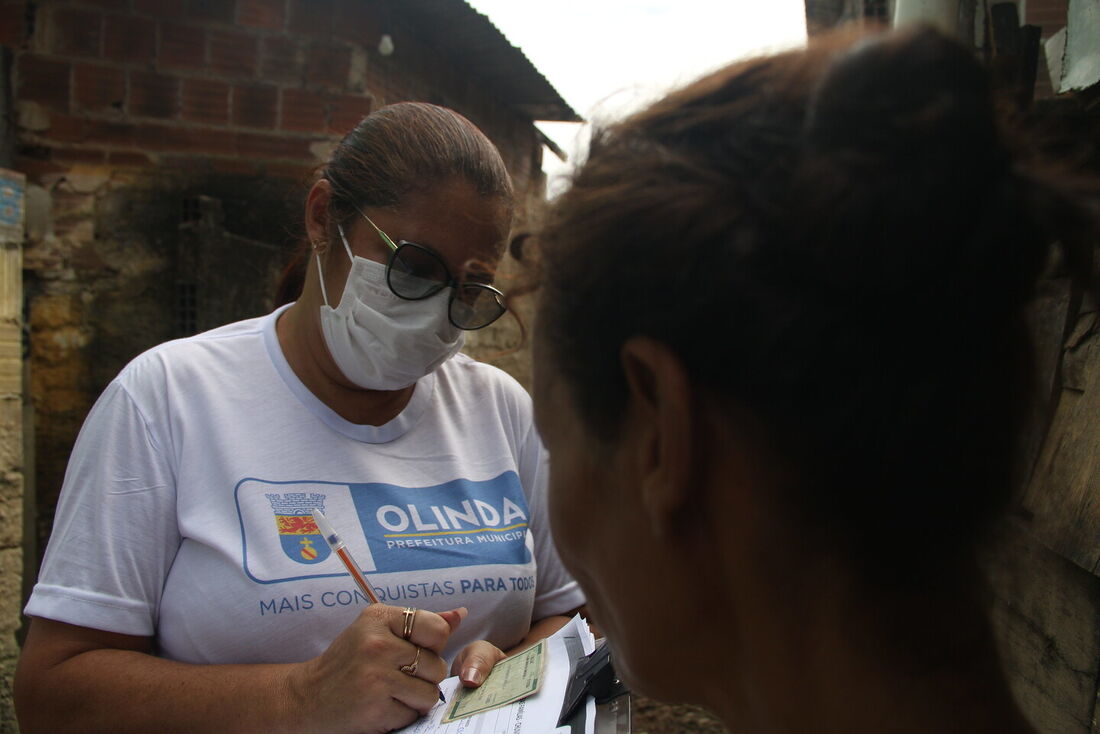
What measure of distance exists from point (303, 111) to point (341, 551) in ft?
10.6

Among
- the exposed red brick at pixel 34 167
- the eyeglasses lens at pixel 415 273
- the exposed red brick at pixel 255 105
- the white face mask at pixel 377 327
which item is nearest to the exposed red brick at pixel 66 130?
the exposed red brick at pixel 34 167

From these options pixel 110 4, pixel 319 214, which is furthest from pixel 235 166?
pixel 319 214

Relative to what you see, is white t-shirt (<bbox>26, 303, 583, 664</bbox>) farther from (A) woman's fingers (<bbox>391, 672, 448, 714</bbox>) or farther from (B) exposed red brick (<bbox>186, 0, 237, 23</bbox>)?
(B) exposed red brick (<bbox>186, 0, 237, 23</bbox>)

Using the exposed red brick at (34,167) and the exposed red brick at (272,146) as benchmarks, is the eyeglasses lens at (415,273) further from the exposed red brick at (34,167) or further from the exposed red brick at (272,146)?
the exposed red brick at (34,167)

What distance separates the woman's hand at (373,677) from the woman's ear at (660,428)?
0.79 metres

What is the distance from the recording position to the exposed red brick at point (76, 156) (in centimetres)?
383

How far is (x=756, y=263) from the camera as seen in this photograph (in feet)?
2.15

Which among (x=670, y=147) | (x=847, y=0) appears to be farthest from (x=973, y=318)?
(x=847, y=0)

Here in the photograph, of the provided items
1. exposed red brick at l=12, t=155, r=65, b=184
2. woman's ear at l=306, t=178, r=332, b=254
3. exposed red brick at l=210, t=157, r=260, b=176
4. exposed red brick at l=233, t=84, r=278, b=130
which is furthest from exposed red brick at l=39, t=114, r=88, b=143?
woman's ear at l=306, t=178, r=332, b=254

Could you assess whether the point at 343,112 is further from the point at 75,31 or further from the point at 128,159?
the point at 75,31

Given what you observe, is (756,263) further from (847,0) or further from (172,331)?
(847,0)

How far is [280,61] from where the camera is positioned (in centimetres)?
413

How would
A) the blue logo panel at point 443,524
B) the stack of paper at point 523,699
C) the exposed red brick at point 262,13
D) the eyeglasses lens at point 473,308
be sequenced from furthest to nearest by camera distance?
the exposed red brick at point 262,13, the eyeglasses lens at point 473,308, the blue logo panel at point 443,524, the stack of paper at point 523,699

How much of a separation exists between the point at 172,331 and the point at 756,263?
390 cm
